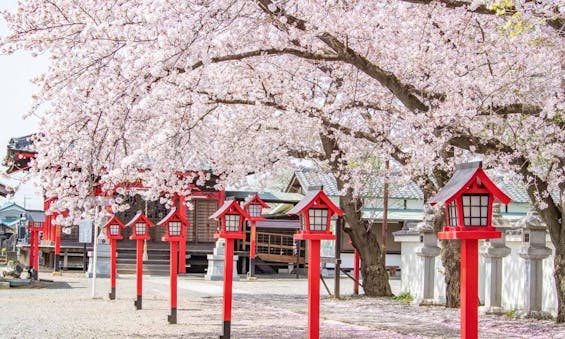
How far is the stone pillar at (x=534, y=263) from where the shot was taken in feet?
42.8

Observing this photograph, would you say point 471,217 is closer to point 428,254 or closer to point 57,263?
point 428,254

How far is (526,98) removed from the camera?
11.2 meters

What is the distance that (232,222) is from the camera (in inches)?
440

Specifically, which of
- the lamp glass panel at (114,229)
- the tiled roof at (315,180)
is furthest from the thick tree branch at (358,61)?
the tiled roof at (315,180)

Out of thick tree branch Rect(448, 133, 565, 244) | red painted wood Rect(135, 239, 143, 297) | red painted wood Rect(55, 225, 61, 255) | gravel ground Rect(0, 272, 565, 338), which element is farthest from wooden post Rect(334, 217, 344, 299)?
red painted wood Rect(55, 225, 61, 255)

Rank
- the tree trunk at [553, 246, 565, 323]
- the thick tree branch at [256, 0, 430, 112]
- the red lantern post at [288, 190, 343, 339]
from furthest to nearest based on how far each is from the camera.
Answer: the tree trunk at [553, 246, 565, 323], the thick tree branch at [256, 0, 430, 112], the red lantern post at [288, 190, 343, 339]

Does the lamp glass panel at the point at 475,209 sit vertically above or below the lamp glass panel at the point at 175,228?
above

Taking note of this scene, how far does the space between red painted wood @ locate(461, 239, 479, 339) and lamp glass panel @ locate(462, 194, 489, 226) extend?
146mm

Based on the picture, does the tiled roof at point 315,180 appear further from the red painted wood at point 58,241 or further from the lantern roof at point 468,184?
the lantern roof at point 468,184

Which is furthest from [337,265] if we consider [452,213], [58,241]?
[58,241]

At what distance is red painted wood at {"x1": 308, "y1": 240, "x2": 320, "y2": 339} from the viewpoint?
8156 millimetres

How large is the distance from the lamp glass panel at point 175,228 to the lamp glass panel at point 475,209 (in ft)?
27.9

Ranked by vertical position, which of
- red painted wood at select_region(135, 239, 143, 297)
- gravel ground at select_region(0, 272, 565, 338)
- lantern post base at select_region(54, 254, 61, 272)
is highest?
red painted wood at select_region(135, 239, 143, 297)

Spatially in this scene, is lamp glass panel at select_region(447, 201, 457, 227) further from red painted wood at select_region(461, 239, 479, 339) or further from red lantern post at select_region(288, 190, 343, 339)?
red lantern post at select_region(288, 190, 343, 339)
